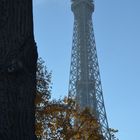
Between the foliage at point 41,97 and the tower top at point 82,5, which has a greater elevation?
the tower top at point 82,5

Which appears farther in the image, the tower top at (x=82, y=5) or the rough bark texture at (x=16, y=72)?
the tower top at (x=82, y=5)

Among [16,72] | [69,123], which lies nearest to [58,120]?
[69,123]

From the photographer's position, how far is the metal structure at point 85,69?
249ft

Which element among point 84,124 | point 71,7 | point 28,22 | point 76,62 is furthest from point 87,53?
point 28,22

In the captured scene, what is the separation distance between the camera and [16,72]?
14.8 ft

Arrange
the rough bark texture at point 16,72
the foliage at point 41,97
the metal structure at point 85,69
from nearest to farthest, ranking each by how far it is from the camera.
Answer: the rough bark texture at point 16,72
the foliage at point 41,97
the metal structure at point 85,69

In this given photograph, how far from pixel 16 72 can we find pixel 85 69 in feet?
247

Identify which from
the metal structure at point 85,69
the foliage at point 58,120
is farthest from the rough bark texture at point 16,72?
the metal structure at point 85,69

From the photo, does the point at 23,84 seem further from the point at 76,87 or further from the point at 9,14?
the point at 76,87

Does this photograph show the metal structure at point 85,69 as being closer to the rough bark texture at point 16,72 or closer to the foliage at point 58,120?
the foliage at point 58,120

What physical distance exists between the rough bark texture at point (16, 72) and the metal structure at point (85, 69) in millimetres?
67449

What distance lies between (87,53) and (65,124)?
5401 centimetres

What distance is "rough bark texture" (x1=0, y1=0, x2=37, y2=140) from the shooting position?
440 cm

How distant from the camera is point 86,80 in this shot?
255 feet
